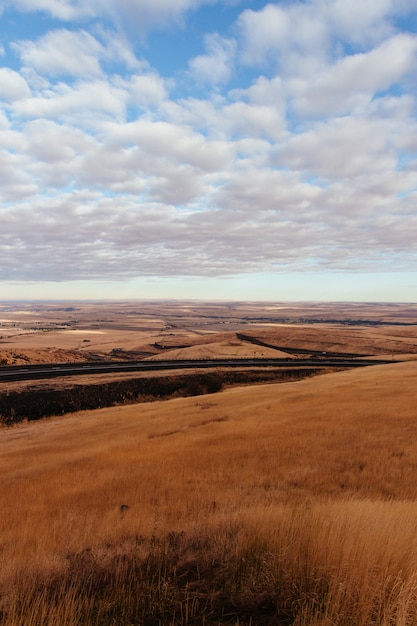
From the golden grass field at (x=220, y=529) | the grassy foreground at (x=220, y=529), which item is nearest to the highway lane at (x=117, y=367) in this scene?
the golden grass field at (x=220, y=529)

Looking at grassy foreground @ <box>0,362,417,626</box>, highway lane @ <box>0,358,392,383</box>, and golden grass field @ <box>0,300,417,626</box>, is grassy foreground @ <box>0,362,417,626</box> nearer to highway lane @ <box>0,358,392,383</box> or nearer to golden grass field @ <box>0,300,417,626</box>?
golden grass field @ <box>0,300,417,626</box>

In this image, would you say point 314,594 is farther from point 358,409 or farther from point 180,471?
point 358,409

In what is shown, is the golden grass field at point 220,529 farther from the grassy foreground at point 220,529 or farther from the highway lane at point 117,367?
the highway lane at point 117,367

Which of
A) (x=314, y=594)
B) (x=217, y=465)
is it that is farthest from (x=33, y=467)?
(x=314, y=594)

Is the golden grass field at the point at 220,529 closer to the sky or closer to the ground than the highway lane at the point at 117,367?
closer to the sky

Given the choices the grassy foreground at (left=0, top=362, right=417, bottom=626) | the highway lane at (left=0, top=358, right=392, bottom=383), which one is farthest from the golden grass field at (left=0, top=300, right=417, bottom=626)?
the highway lane at (left=0, top=358, right=392, bottom=383)

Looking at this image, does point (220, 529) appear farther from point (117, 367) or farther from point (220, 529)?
point (117, 367)

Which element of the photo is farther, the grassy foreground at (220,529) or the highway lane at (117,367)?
the highway lane at (117,367)
